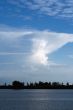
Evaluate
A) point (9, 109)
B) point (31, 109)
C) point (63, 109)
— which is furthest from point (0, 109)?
point (63, 109)

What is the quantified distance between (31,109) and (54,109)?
590 centimetres

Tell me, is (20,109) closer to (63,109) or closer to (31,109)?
(31,109)

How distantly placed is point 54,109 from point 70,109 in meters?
3.53

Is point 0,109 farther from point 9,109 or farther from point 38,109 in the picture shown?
point 38,109

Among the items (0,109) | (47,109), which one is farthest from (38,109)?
(0,109)

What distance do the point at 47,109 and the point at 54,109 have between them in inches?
64.8

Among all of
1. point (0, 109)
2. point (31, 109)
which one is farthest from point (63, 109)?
point (0, 109)

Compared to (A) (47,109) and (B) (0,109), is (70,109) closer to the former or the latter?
(A) (47,109)

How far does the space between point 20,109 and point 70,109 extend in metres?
11.3

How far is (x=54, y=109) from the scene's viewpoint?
8431cm

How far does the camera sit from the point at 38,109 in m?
84.2

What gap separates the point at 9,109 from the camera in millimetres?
84312

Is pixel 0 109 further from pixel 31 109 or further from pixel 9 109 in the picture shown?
pixel 31 109

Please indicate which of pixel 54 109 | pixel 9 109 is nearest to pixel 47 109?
pixel 54 109
